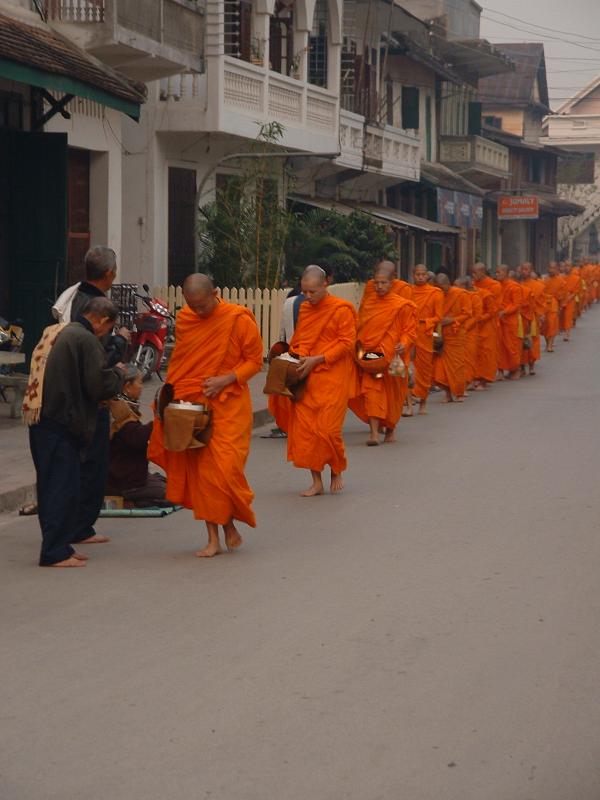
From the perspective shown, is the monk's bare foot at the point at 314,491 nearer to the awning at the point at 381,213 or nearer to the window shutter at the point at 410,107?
the awning at the point at 381,213

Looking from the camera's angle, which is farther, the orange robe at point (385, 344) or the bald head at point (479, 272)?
the bald head at point (479, 272)

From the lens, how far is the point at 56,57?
15.4m

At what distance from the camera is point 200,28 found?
2103cm

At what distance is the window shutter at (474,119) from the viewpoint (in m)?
48.2

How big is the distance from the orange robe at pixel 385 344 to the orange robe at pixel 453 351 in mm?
4510

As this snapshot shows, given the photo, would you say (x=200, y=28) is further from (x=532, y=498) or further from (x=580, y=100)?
(x=580, y=100)

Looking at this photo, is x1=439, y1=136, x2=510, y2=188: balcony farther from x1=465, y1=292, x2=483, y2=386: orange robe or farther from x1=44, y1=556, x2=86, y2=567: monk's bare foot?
x1=44, y1=556, x2=86, y2=567: monk's bare foot

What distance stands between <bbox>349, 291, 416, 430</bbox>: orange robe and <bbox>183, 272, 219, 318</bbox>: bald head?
5265 mm

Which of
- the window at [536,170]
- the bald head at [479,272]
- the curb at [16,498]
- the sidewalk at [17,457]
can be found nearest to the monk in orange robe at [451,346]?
the sidewalk at [17,457]

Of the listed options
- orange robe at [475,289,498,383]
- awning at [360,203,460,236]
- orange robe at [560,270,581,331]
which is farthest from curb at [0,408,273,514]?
orange robe at [560,270,581,331]

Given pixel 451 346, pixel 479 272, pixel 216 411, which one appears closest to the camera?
pixel 216 411

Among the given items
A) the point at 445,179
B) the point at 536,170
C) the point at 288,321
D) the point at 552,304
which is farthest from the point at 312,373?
the point at 536,170

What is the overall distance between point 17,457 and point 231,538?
3.85 m

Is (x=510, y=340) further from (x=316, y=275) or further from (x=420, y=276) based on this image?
(x=316, y=275)
